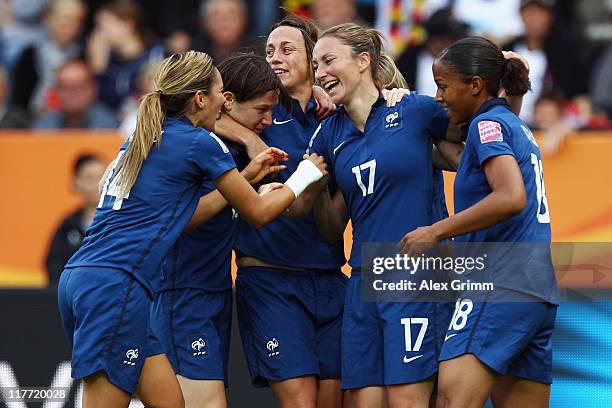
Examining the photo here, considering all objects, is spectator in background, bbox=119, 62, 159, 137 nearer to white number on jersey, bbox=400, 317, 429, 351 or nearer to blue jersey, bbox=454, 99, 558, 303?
white number on jersey, bbox=400, 317, 429, 351

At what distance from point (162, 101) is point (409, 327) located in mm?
1529

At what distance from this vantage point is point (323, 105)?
21.2 feet

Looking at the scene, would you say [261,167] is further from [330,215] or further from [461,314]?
[461,314]

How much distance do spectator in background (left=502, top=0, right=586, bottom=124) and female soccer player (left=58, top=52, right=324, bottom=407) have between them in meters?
5.05

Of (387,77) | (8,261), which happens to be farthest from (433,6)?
(387,77)

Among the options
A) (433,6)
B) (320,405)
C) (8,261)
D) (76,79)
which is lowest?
(8,261)

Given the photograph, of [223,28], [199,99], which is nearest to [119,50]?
[223,28]

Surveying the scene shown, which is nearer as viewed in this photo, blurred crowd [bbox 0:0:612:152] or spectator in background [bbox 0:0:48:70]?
blurred crowd [bbox 0:0:612:152]

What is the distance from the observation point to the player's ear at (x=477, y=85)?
18.3ft

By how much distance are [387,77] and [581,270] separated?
1.34 meters

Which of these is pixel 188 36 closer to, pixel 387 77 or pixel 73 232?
pixel 73 232

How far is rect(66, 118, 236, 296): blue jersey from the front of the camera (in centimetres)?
550

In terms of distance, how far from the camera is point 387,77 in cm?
623

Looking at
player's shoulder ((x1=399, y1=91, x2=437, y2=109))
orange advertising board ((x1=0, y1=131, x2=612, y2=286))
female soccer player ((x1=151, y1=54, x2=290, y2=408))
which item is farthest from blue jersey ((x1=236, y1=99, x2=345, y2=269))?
orange advertising board ((x1=0, y1=131, x2=612, y2=286))
